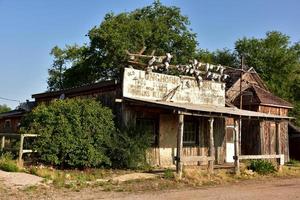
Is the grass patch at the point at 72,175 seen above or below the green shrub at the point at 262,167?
below

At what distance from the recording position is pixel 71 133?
17.2 m

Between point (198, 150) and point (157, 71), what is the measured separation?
14.8 feet

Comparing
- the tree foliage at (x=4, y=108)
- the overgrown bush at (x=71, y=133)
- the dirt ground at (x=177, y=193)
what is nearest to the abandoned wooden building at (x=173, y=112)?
the overgrown bush at (x=71, y=133)

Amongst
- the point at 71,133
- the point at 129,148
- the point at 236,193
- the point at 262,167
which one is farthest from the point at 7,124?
the point at 236,193

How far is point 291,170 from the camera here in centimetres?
2205

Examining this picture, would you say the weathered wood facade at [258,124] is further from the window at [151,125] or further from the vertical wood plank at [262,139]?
the window at [151,125]

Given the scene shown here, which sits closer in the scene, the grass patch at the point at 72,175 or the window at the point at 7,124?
the grass patch at the point at 72,175

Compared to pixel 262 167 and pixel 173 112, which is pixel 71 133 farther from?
pixel 262 167

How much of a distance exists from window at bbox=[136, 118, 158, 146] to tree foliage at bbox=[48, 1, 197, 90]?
1990 cm

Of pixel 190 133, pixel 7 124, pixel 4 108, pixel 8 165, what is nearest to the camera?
pixel 8 165

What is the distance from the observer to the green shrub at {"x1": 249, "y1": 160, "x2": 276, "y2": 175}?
19984 mm

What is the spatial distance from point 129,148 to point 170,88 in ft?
14.5

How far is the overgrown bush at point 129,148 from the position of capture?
1806 cm

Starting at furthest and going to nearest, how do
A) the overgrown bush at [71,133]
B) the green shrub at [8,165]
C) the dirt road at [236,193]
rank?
the overgrown bush at [71,133]
the green shrub at [8,165]
the dirt road at [236,193]
